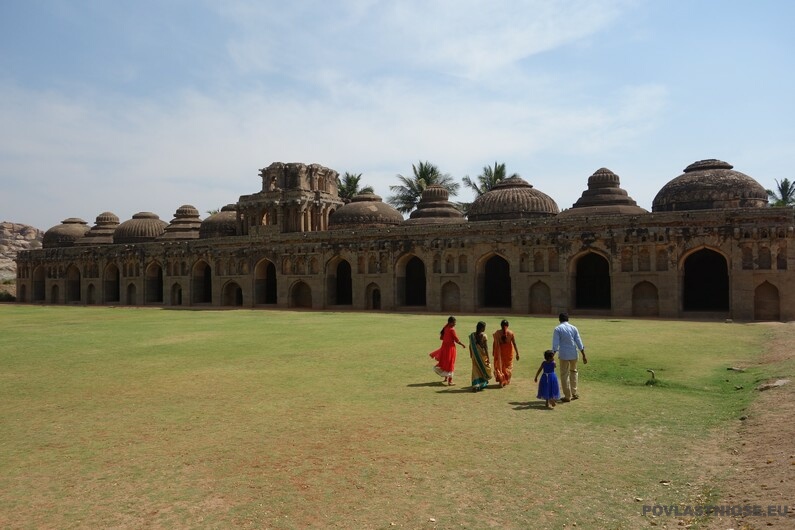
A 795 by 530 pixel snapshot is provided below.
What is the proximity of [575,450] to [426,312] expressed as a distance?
2895cm

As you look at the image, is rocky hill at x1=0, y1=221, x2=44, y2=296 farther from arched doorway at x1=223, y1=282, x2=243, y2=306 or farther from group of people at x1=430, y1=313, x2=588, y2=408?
group of people at x1=430, y1=313, x2=588, y2=408

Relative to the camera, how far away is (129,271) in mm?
52969

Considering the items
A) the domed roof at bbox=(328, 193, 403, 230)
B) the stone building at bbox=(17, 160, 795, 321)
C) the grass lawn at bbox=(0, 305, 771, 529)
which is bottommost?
the grass lawn at bbox=(0, 305, 771, 529)

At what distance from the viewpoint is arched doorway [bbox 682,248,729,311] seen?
1298 inches

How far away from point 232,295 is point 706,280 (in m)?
32.4

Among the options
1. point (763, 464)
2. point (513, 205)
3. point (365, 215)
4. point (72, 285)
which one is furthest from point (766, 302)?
point (72, 285)

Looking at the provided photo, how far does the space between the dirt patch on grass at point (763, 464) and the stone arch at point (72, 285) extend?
58.8 metres

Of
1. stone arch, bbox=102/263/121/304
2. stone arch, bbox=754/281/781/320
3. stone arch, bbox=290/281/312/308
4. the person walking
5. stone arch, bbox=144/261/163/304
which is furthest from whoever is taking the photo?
stone arch, bbox=102/263/121/304

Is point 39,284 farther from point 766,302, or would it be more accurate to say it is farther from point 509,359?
point 509,359

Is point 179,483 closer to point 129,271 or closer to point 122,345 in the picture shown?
point 122,345

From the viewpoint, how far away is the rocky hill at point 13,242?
266 ft

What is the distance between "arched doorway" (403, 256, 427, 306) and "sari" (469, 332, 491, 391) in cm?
2984

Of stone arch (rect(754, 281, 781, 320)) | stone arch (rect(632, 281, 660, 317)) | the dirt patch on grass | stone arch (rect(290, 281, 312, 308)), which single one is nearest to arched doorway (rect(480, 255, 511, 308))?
stone arch (rect(632, 281, 660, 317))

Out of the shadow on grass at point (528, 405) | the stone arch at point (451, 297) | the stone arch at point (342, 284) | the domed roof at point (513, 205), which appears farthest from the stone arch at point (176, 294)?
the shadow on grass at point (528, 405)
